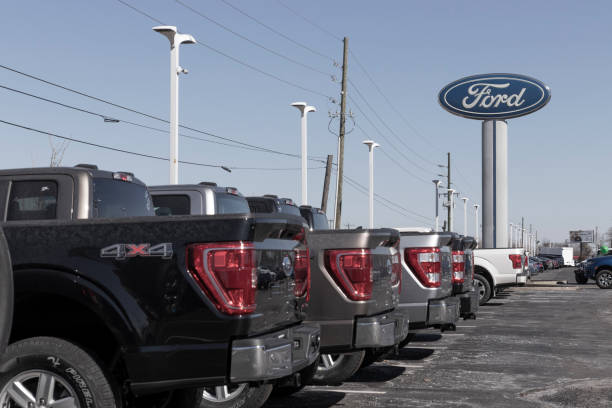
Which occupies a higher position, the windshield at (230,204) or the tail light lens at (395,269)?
the windshield at (230,204)

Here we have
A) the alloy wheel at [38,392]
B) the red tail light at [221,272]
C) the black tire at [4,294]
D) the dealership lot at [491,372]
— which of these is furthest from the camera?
the dealership lot at [491,372]

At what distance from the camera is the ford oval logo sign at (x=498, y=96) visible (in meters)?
40.7

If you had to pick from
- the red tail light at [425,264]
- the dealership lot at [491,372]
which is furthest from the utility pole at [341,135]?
the red tail light at [425,264]

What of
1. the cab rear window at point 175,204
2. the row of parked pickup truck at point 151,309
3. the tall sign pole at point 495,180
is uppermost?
the tall sign pole at point 495,180

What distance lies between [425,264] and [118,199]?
424 cm

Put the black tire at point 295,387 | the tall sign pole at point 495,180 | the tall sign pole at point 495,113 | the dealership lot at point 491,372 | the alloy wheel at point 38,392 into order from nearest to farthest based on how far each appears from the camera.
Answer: the alloy wheel at point 38,392, the black tire at point 295,387, the dealership lot at point 491,372, the tall sign pole at point 495,113, the tall sign pole at point 495,180

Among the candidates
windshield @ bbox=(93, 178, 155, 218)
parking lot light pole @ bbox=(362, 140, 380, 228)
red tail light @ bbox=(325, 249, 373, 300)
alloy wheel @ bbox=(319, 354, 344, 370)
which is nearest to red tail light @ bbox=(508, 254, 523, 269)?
alloy wheel @ bbox=(319, 354, 344, 370)

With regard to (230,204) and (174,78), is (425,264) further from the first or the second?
(174,78)

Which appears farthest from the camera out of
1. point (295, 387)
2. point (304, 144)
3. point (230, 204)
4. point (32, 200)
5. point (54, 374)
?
point (304, 144)

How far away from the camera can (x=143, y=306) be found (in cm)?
482

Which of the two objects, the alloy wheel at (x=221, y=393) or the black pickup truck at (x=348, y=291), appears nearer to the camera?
the alloy wheel at (x=221, y=393)

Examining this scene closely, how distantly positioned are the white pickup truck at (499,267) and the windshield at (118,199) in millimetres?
15904

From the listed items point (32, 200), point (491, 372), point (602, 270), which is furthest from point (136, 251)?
point (602, 270)

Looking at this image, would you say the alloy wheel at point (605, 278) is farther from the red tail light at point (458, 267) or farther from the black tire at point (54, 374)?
the black tire at point (54, 374)
